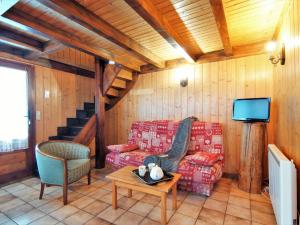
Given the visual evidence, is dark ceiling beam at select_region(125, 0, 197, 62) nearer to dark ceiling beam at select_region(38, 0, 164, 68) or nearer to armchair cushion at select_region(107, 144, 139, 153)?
dark ceiling beam at select_region(38, 0, 164, 68)

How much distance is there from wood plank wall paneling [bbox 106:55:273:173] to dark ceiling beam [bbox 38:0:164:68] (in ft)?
2.94

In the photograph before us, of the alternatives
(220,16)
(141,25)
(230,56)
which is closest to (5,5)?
(141,25)

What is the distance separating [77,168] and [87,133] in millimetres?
1171

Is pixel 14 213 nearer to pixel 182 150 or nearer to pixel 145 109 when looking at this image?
pixel 182 150

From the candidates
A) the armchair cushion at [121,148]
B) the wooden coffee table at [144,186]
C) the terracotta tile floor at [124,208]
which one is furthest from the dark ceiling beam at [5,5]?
the armchair cushion at [121,148]

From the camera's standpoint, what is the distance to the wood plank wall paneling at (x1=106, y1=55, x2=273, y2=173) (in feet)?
9.25

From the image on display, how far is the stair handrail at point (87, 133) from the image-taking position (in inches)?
131

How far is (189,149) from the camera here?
290 centimetres

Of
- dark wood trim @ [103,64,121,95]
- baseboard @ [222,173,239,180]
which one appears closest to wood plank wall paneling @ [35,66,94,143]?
dark wood trim @ [103,64,121,95]

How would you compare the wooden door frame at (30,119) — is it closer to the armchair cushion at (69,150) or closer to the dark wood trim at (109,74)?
the armchair cushion at (69,150)

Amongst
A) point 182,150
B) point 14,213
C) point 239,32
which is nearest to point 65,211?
point 14,213

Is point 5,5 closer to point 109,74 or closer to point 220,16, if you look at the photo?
point 109,74

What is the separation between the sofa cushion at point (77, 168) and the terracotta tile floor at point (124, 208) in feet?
0.86

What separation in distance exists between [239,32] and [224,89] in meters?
0.96
